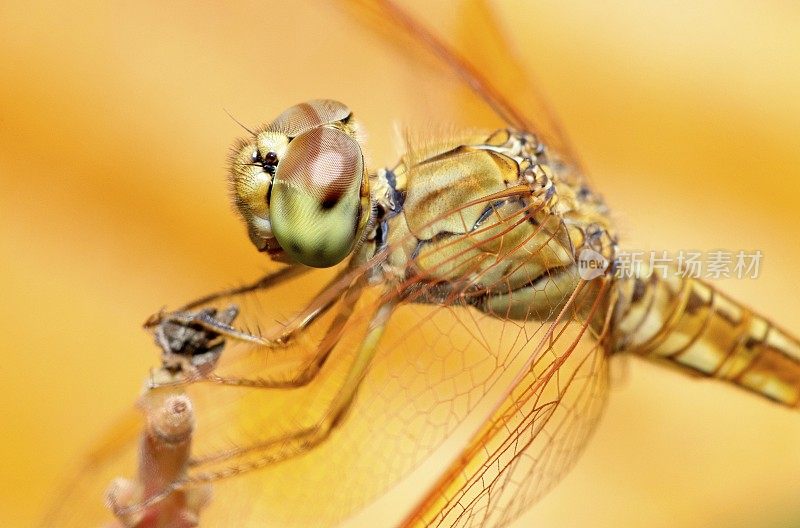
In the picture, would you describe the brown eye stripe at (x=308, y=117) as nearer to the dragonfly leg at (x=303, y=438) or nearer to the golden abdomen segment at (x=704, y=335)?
the dragonfly leg at (x=303, y=438)

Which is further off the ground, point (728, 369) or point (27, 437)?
point (728, 369)

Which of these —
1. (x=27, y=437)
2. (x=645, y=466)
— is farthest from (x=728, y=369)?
(x=27, y=437)

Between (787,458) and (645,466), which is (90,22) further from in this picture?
(787,458)

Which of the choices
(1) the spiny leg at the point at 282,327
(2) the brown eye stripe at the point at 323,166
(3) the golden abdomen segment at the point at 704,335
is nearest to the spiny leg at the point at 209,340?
(1) the spiny leg at the point at 282,327

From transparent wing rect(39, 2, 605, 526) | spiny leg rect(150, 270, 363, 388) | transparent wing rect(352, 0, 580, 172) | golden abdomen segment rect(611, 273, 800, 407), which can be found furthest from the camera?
transparent wing rect(352, 0, 580, 172)

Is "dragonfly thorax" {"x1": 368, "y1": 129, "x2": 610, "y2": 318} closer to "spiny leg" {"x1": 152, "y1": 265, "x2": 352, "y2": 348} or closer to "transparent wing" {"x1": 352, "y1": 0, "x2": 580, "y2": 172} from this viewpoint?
"spiny leg" {"x1": 152, "y1": 265, "x2": 352, "y2": 348}

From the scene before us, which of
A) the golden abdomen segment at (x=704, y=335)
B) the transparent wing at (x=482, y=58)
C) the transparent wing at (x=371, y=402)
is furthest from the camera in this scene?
the transparent wing at (x=482, y=58)

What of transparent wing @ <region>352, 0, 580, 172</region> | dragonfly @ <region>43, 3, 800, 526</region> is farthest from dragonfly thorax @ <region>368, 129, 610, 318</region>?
transparent wing @ <region>352, 0, 580, 172</region>

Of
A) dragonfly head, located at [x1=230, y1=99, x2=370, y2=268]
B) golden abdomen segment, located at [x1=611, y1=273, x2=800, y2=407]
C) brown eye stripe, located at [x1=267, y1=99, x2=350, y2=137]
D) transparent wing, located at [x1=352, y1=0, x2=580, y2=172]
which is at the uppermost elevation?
transparent wing, located at [x1=352, y1=0, x2=580, y2=172]
